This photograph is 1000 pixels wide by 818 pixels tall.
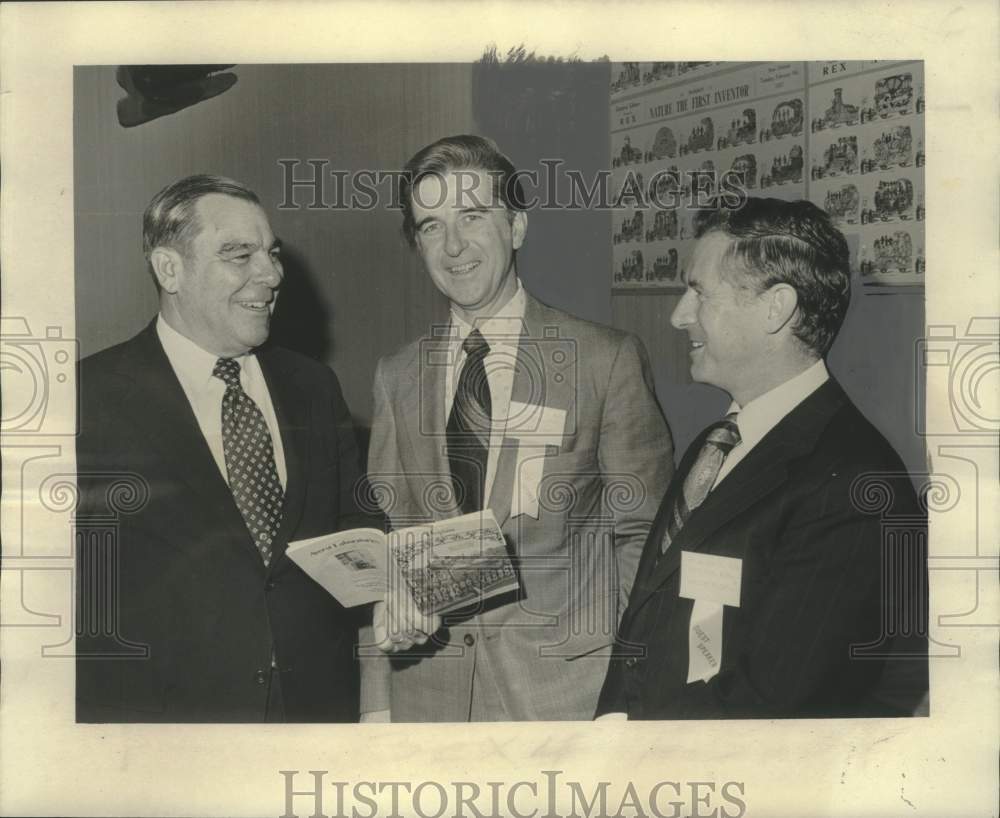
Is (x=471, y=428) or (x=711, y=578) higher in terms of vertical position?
(x=471, y=428)

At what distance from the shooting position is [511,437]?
122 inches

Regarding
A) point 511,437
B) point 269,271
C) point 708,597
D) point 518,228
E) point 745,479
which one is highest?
→ point 518,228

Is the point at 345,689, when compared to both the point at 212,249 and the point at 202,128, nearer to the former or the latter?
the point at 212,249

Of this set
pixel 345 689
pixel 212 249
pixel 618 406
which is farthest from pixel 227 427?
pixel 618 406

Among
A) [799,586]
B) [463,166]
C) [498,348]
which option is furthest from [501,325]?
[799,586]

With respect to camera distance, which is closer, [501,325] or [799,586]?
[799,586]

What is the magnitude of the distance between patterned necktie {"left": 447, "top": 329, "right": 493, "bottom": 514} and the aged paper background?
25.8 inches

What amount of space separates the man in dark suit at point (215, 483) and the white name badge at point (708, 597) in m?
0.91

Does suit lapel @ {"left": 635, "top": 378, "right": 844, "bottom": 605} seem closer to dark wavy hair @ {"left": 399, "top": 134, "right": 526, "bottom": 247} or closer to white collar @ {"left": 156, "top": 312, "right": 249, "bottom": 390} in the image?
dark wavy hair @ {"left": 399, "top": 134, "right": 526, "bottom": 247}

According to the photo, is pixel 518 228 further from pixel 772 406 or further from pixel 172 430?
pixel 172 430

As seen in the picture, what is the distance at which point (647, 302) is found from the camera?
3109 millimetres

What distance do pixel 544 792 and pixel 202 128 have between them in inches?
79.7

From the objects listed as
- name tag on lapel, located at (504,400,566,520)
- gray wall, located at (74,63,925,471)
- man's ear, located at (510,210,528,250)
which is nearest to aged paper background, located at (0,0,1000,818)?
gray wall, located at (74,63,925,471)

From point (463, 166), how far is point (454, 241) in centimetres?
20
